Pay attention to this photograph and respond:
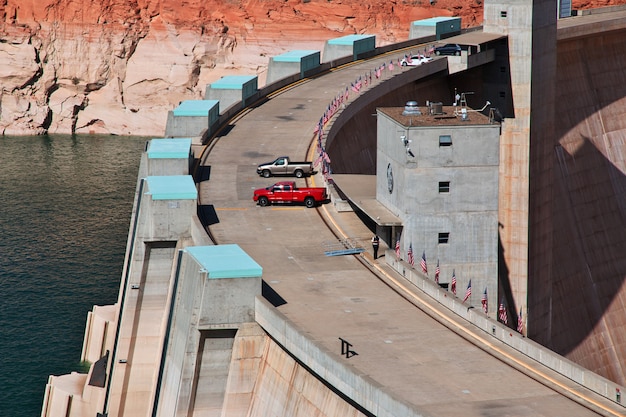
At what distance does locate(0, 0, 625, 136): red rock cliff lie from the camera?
18112cm

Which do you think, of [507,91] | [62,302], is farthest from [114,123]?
[507,91]

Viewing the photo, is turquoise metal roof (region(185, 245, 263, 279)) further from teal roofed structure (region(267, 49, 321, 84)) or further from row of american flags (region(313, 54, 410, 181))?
teal roofed structure (region(267, 49, 321, 84))

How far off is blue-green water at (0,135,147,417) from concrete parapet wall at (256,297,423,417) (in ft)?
95.3

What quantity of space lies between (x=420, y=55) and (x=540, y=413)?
73273 millimetres

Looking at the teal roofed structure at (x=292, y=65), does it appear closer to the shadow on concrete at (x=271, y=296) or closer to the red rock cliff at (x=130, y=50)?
the red rock cliff at (x=130, y=50)

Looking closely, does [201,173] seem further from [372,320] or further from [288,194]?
[372,320]

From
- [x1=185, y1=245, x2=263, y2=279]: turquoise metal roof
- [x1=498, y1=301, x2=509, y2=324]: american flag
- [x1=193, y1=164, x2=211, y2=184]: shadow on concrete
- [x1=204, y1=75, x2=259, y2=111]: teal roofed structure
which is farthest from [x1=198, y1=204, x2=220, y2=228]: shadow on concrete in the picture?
[x1=204, y1=75, x2=259, y2=111]: teal roofed structure

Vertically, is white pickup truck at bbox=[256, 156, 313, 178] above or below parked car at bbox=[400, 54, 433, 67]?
below

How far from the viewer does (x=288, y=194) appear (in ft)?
255

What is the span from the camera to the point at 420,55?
115312 mm

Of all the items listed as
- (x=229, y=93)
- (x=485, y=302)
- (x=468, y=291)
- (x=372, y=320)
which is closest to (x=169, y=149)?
(x=485, y=302)

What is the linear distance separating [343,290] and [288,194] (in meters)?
17.4

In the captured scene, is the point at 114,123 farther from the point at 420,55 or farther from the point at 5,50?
the point at 420,55

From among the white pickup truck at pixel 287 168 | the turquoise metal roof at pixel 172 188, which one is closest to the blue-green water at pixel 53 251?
the turquoise metal roof at pixel 172 188
